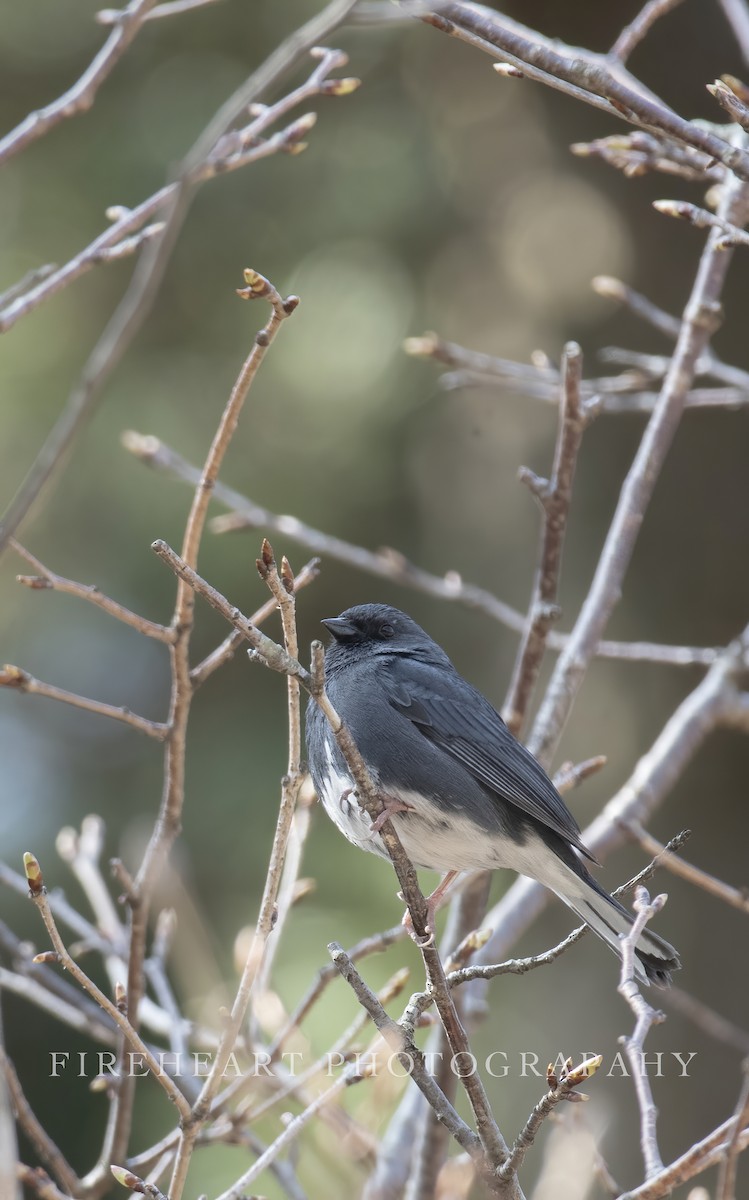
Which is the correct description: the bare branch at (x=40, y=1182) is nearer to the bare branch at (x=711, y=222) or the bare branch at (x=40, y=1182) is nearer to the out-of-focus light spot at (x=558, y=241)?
Answer: the bare branch at (x=711, y=222)

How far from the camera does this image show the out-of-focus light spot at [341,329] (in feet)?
19.7

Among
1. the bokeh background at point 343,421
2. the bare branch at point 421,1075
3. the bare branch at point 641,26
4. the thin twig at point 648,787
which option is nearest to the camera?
the bare branch at point 421,1075

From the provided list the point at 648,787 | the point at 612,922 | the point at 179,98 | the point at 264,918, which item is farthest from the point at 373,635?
the point at 179,98

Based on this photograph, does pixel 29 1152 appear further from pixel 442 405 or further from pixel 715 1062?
pixel 442 405

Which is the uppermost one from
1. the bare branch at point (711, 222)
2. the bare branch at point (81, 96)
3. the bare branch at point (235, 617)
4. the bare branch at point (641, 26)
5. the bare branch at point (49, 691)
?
the bare branch at point (81, 96)

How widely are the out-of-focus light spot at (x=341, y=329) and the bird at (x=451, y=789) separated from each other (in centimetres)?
338

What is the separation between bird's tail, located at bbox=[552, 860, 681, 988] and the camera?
231 centimetres

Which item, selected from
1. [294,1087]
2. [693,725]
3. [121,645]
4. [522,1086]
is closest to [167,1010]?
[294,1087]

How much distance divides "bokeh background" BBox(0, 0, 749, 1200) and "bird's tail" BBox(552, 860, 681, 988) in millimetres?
2816

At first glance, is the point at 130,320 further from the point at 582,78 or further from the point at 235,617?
the point at 582,78

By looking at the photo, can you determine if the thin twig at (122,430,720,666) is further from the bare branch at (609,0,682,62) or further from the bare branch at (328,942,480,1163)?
the bare branch at (328,942,480,1163)

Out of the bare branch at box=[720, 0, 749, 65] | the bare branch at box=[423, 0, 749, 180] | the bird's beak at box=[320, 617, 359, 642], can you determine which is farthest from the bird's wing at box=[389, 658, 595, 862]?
the bare branch at box=[720, 0, 749, 65]

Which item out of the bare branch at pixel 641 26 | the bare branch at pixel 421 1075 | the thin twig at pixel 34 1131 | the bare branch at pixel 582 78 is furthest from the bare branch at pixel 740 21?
the thin twig at pixel 34 1131

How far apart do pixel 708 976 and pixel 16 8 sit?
5882 millimetres
